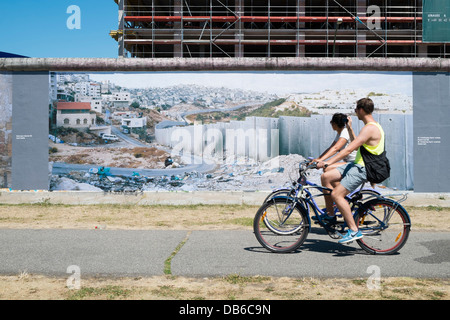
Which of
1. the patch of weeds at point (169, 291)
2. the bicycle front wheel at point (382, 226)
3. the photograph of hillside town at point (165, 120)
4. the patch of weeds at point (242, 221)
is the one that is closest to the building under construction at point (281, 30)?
the photograph of hillside town at point (165, 120)

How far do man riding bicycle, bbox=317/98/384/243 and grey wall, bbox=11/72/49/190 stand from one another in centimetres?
805

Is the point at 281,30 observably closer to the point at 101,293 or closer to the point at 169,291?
the point at 169,291

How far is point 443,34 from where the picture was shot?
21.6m

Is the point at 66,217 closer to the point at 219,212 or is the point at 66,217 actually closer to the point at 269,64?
the point at 219,212

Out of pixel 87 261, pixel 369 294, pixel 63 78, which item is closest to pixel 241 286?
pixel 369 294

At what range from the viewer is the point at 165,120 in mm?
11484

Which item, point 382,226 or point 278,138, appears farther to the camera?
point 278,138

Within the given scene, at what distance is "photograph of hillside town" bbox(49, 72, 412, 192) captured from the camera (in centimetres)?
1129

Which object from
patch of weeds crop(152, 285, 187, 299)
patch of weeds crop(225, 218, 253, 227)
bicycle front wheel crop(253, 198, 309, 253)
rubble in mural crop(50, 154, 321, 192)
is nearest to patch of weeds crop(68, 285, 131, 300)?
patch of weeds crop(152, 285, 187, 299)

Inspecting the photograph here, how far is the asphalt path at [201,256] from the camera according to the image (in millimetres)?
4859

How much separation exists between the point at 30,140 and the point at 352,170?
858 cm

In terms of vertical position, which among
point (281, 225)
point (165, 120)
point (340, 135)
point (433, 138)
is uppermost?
point (165, 120)

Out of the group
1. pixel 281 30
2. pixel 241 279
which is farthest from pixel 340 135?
pixel 281 30

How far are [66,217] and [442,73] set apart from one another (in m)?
9.12
